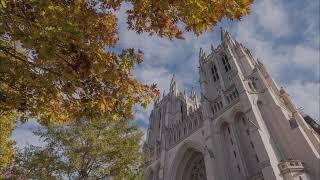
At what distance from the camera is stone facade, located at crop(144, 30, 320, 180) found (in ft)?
60.4

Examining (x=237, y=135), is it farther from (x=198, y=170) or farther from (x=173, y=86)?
(x=173, y=86)

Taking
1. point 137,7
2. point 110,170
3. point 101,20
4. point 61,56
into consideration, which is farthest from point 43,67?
point 110,170

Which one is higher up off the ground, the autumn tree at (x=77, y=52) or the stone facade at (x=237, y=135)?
the stone facade at (x=237, y=135)

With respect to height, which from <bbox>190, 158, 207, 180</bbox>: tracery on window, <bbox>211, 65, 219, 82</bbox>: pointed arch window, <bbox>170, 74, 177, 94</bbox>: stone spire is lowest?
<bbox>190, 158, 207, 180</bbox>: tracery on window

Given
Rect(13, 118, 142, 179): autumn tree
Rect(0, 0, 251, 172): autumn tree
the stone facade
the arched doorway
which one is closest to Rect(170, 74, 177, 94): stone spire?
the stone facade

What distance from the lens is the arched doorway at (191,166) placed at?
2778 centimetres

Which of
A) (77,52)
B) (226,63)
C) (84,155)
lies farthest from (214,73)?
(77,52)

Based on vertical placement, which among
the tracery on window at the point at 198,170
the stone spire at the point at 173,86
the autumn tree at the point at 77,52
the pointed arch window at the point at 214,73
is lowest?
the autumn tree at the point at 77,52

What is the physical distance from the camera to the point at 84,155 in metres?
11.6

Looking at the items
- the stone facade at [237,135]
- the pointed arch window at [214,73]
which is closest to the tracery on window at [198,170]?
the stone facade at [237,135]

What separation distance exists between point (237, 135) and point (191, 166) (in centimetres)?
775

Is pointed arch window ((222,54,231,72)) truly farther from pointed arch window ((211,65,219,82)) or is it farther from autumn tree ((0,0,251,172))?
autumn tree ((0,0,251,172))

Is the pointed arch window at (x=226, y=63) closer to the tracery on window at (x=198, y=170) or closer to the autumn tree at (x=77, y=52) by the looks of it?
the tracery on window at (x=198, y=170)

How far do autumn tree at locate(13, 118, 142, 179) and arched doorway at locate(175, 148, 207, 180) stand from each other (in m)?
16.3
